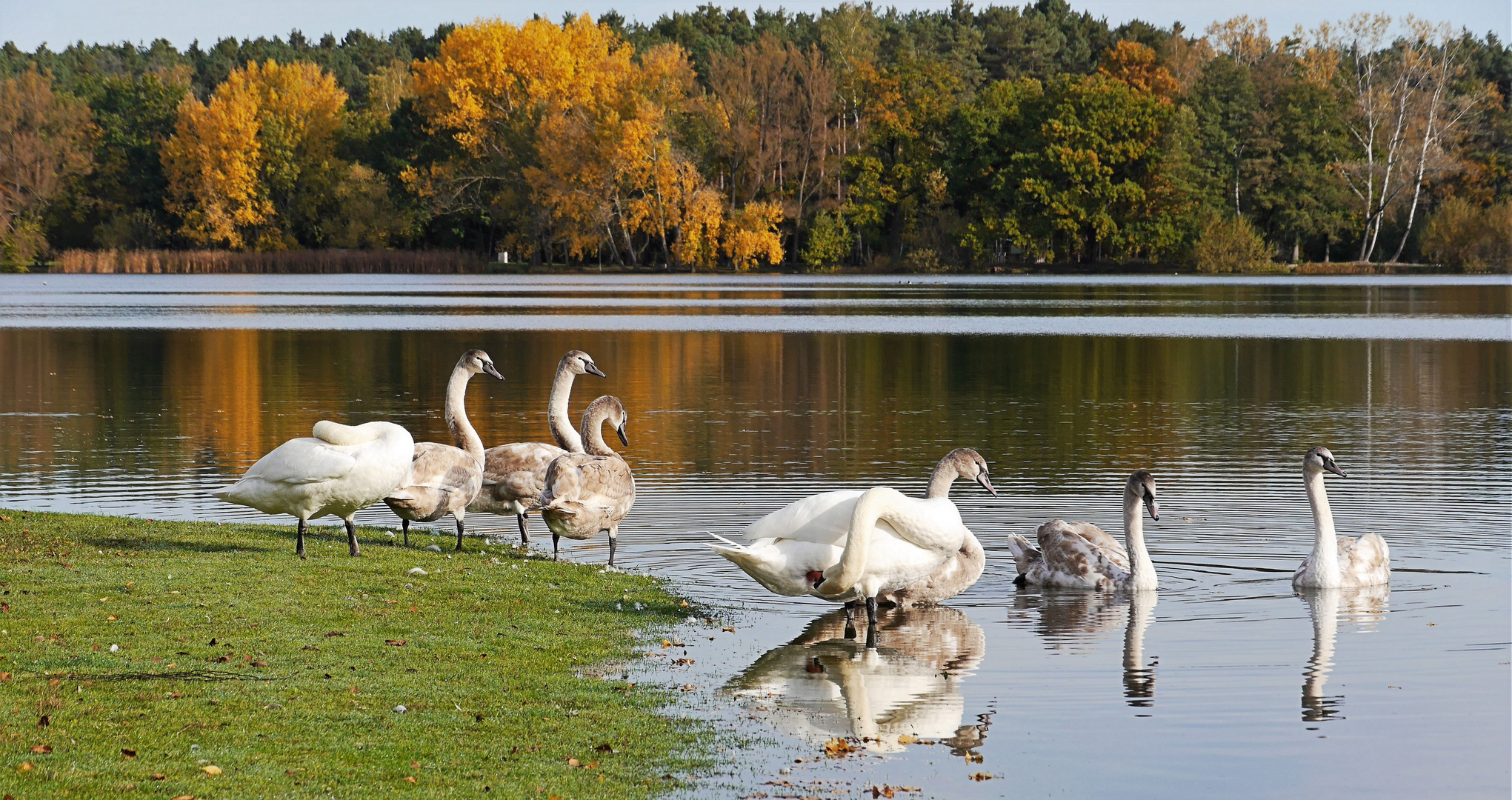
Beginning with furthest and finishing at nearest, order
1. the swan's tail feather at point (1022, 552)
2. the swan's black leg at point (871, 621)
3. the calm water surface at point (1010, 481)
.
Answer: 1. the swan's tail feather at point (1022, 552)
2. the swan's black leg at point (871, 621)
3. the calm water surface at point (1010, 481)

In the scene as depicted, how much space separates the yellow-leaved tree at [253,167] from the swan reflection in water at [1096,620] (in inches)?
3745

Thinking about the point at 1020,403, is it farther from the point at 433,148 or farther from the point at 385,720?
the point at 433,148

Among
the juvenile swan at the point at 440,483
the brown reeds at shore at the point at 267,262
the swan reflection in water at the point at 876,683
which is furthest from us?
the brown reeds at shore at the point at 267,262

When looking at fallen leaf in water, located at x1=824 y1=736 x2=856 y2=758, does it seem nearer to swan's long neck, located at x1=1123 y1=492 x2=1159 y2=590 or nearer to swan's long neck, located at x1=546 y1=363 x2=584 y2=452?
swan's long neck, located at x1=1123 y1=492 x2=1159 y2=590

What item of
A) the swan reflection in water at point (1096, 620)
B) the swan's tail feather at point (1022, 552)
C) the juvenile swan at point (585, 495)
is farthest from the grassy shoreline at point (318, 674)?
the swan's tail feather at point (1022, 552)

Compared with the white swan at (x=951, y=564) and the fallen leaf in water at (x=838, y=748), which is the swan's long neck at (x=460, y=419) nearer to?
the white swan at (x=951, y=564)

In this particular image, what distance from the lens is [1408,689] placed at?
31.8 feet

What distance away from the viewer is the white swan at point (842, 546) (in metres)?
10.7

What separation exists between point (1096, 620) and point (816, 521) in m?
2.53

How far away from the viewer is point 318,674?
8898 mm

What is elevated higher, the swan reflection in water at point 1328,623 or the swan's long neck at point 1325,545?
the swan's long neck at point 1325,545

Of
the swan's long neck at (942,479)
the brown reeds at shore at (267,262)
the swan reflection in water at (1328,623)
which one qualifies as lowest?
the swan reflection in water at (1328,623)

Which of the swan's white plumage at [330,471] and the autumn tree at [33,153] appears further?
the autumn tree at [33,153]

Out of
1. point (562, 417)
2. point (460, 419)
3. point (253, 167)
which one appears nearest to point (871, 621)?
point (460, 419)
